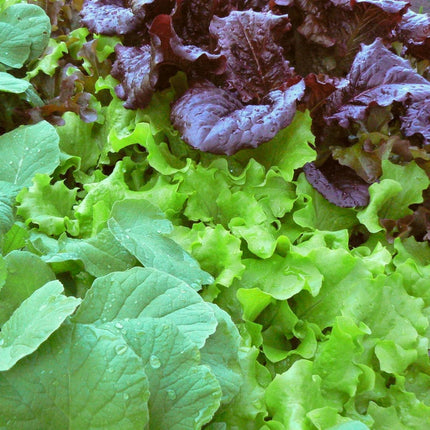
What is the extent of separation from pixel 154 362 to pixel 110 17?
1.08 metres

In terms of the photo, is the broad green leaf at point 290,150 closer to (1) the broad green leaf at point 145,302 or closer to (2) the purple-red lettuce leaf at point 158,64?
(2) the purple-red lettuce leaf at point 158,64

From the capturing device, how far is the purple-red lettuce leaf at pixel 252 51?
53.2 inches

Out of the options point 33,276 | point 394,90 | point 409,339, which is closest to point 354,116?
point 394,90

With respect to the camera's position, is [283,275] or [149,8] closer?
[283,275]

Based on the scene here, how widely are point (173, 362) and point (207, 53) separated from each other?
0.79m

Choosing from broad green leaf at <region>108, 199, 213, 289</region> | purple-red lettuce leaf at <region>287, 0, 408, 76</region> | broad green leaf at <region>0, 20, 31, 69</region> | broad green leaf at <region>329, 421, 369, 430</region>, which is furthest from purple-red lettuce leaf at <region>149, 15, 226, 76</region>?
broad green leaf at <region>329, 421, 369, 430</region>

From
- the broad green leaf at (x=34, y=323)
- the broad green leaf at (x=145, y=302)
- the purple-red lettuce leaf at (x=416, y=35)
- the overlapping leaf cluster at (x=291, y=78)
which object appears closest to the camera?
the broad green leaf at (x=34, y=323)

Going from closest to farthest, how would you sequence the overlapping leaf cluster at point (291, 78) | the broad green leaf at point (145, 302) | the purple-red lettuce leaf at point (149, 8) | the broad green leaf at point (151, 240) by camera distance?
the broad green leaf at point (145, 302), the broad green leaf at point (151, 240), the overlapping leaf cluster at point (291, 78), the purple-red lettuce leaf at point (149, 8)

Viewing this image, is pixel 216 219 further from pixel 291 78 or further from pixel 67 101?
pixel 67 101

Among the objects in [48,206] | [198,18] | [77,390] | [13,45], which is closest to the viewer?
[77,390]

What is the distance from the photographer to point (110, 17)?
1.52 m

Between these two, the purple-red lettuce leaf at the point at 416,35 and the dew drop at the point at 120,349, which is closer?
the dew drop at the point at 120,349

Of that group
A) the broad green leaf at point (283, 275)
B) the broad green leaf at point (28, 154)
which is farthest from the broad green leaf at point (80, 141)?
the broad green leaf at point (283, 275)

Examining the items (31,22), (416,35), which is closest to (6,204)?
(31,22)
